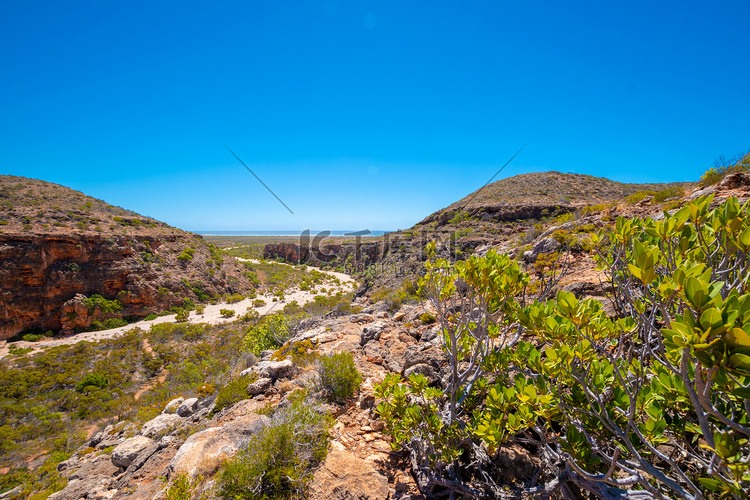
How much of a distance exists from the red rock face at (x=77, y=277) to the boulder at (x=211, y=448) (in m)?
24.2

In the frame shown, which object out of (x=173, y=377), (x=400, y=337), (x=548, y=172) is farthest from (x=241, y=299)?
(x=548, y=172)

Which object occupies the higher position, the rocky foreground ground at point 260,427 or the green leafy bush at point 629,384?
the green leafy bush at point 629,384

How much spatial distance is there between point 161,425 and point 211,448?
320cm

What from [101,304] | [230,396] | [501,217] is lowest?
[101,304]

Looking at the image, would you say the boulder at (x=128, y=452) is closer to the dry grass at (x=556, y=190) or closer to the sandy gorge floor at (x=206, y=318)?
the sandy gorge floor at (x=206, y=318)

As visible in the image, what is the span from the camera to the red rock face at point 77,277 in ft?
60.5

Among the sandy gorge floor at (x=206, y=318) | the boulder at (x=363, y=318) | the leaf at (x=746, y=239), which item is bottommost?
the sandy gorge floor at (x=206, y=318)

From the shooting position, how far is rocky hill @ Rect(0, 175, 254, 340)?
1870 cm

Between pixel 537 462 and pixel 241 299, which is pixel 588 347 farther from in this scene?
Result: pixel 241 299

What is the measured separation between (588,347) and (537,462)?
1.59 meters

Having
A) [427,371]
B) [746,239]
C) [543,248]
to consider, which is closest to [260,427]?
[427,371]

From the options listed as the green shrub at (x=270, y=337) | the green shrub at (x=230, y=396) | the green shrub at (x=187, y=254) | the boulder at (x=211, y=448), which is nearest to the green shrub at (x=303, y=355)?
the green shrub at (x=230, y=396)

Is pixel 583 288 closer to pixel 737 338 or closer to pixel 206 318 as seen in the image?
pixel 737 338

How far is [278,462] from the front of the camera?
9.58 feet
